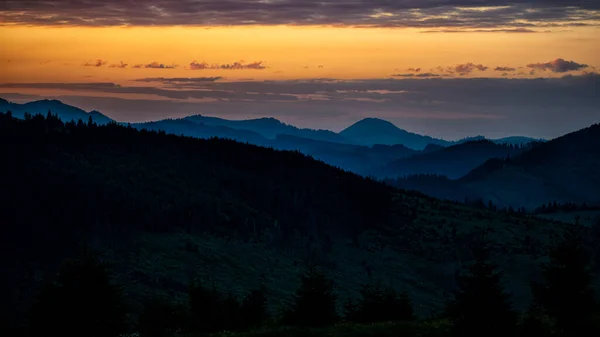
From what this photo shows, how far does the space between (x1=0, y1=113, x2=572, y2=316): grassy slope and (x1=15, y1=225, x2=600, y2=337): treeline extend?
5889 cm

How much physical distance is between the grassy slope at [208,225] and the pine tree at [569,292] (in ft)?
261

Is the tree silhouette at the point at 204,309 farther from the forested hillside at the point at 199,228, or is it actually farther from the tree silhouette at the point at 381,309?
the forested hillside at the point at 199,228

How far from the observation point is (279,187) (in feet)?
654

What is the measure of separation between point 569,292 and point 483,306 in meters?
6.78

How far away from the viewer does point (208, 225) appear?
540ft

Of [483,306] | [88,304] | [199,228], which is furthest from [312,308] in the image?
[199,228]

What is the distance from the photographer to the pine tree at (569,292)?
41.1 m

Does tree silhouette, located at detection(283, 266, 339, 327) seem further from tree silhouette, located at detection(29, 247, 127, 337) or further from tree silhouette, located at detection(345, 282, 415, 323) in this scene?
tree silhouette, located at detection(29, 247, 127, 337)

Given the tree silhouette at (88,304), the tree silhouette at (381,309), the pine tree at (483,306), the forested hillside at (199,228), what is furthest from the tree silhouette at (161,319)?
the forested hillside at (199,228)

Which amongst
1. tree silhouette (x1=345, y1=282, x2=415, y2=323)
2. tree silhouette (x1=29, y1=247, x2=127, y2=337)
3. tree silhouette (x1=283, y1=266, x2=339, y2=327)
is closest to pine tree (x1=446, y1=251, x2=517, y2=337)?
tree silhouette (x1=283, y1=266, x2=339, y2=327)

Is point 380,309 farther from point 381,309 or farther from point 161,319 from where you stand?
point 161,319

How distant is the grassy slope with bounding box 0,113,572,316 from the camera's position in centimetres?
13688

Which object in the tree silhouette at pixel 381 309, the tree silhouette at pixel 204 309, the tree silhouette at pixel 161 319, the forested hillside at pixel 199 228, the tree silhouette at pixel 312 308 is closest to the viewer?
the tree silhouette at pixel 312 308

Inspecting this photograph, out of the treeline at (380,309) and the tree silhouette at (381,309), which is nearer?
the treeline at (380,309)
